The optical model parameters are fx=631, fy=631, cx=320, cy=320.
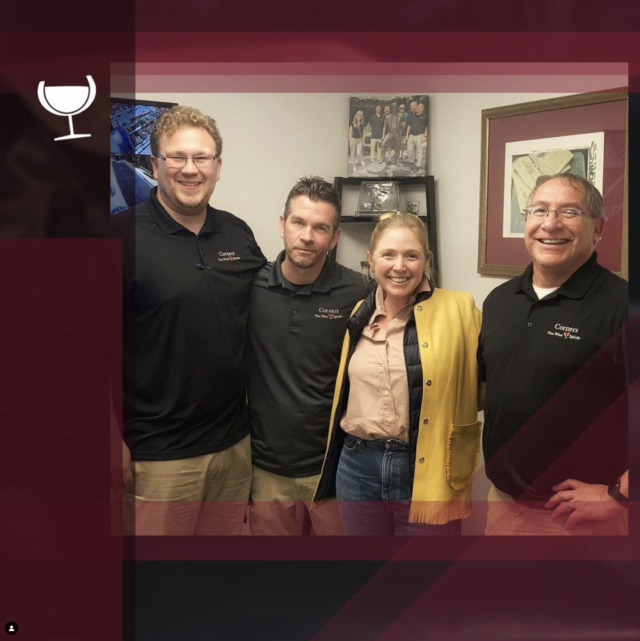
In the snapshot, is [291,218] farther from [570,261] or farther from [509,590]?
[509,590]

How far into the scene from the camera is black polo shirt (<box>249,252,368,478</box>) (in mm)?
1305

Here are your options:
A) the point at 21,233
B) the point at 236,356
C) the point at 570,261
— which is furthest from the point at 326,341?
the point at 21,233

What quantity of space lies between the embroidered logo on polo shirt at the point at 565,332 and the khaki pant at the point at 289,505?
0.55 m

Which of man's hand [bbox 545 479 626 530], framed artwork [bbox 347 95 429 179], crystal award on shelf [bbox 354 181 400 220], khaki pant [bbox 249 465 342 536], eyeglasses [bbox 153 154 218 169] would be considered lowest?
khaki pant [bbox 249 465 342 536]

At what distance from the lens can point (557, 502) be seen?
1.14 m

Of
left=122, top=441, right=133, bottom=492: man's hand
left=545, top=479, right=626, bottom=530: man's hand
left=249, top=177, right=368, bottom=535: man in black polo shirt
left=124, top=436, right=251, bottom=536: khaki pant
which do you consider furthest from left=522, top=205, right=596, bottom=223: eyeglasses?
left=122, top=441, right=133, bottom=492: man's hand

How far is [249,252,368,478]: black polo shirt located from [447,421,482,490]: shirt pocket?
256 mm

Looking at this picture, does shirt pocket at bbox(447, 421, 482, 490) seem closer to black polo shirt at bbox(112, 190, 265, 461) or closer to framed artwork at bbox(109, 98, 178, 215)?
black polo shirt at bbox(112, 190, 265, 461)

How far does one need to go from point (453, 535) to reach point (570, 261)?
0.55m

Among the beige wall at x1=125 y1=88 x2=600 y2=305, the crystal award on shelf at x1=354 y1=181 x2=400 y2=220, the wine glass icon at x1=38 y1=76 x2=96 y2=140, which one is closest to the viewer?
the wine glass icon at x1=38 y1=76 x2=96 y2=140

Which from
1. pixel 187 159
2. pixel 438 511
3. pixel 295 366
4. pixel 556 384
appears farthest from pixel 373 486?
pixel 187 159

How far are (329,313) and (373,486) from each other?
0.36m

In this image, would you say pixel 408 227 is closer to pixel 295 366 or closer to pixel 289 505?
pixel 295 366

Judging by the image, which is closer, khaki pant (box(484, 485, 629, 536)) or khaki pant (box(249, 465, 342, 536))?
khaki pant (box(484, 485, 629, 536))
